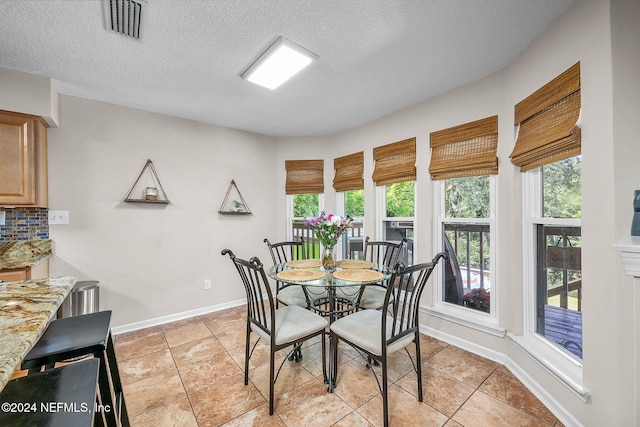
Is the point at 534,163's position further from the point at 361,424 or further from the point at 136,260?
the point at 136,260

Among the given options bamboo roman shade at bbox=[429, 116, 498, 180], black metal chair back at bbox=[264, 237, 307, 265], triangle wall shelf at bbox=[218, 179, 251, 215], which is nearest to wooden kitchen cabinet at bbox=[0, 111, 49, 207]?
triangle wall shelf at bbox=[218, 179, 251, 215]

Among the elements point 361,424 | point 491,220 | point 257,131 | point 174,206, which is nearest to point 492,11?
point 491,220

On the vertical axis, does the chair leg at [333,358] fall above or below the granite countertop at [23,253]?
below

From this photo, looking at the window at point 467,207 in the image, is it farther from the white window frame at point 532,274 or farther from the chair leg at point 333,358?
the chair leg at point 333,358

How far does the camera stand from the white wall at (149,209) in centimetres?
263

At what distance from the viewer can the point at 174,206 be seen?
3.19 metres

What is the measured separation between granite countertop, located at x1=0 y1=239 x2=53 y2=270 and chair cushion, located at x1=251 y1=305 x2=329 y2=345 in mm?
1923

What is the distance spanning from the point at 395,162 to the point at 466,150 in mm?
796

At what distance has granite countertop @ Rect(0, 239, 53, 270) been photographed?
207 cm

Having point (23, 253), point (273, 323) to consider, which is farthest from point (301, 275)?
point (23, 253)

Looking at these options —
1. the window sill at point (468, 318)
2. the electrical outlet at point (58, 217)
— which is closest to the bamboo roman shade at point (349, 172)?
the window sill at point (468, 318)

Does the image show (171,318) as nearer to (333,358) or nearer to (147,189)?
Result: (147,189)

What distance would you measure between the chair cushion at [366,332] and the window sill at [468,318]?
0.93m

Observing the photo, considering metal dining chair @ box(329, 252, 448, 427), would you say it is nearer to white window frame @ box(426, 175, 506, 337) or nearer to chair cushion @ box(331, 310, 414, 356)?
chair cushion @ box(331, 310, 414, 356)
